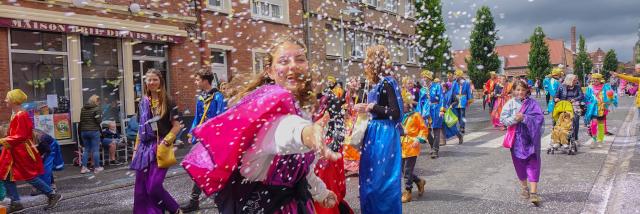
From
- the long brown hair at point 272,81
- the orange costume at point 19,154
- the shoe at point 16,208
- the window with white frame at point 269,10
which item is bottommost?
the shoe at point 16,208

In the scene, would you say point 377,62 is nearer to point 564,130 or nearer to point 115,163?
point 564,130

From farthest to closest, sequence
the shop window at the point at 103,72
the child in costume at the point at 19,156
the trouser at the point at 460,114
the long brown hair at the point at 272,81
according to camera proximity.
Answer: the trouser at the point at 460,114 < the shop window at the point at 103,72 < the child in costume at the point at 19,156 < the long brown hair at the point at 272,81

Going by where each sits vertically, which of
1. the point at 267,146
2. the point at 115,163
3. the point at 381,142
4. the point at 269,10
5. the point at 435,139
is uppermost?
the point at 269,10

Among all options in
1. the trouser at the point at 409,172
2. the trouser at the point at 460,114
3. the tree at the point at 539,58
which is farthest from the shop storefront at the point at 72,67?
the tree at the point at 539,58

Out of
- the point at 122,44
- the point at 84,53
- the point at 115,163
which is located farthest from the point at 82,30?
the point at 115,163

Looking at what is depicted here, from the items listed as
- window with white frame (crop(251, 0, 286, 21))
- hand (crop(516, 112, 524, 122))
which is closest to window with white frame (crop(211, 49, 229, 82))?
window with white frame (crop(251, 0, 286, 21))

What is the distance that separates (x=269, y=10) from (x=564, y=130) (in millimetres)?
10351

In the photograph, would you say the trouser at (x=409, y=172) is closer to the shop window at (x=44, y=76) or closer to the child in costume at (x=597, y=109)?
the child in costume at (x=597, y=109)

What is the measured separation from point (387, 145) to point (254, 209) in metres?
2.37

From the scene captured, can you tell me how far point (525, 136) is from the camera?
5.88m

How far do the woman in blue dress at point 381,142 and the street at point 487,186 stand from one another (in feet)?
4.25

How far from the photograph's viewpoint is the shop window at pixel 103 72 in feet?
38.9

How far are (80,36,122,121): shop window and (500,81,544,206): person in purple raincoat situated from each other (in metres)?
9.61

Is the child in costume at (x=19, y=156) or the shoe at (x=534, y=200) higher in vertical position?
the child in costume at (x=19, y=156)
